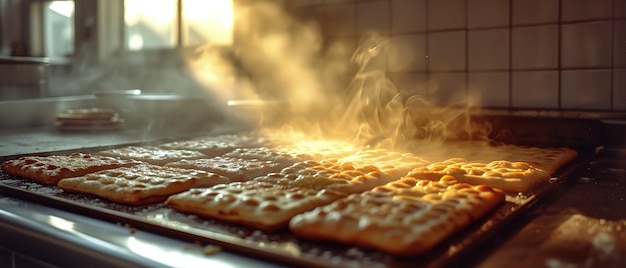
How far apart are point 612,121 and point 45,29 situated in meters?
4.17

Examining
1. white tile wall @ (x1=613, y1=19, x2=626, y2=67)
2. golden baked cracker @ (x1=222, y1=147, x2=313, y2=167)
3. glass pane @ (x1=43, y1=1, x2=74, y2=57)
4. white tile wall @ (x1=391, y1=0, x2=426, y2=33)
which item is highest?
glass pane @ (x1=43, y1=1, x2=74, y2=57)

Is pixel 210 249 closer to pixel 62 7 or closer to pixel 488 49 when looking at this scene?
pixel 488 49

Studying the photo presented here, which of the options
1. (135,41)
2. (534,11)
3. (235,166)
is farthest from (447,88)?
(135,41)

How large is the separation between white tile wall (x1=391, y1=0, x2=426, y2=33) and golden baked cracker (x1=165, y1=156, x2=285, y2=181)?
1062 mm

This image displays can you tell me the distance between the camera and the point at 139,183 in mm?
1186

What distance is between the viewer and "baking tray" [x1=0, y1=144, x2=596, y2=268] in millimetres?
767

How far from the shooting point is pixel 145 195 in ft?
3.67

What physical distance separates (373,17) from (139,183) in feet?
5.07

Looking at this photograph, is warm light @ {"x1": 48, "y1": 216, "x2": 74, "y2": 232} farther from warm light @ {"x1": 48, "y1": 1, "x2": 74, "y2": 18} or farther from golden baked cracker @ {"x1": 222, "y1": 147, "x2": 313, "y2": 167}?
warm light @ {"x1": 48, "y1": 1, "x2": 74, "y2": 18}

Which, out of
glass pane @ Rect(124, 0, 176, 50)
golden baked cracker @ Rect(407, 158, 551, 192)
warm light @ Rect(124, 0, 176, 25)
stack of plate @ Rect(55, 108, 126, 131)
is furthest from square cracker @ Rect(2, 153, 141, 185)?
warm light @ Rect(124, 0, 176, 25)

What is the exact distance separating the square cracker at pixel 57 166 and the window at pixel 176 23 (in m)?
1.66

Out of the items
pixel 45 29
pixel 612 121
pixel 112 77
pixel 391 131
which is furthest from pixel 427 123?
pixel 45 29

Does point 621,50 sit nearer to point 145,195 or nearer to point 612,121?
point 612,121

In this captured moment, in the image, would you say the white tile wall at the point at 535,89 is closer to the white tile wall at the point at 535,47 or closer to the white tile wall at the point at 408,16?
the white tile wall at the point at 535,47
